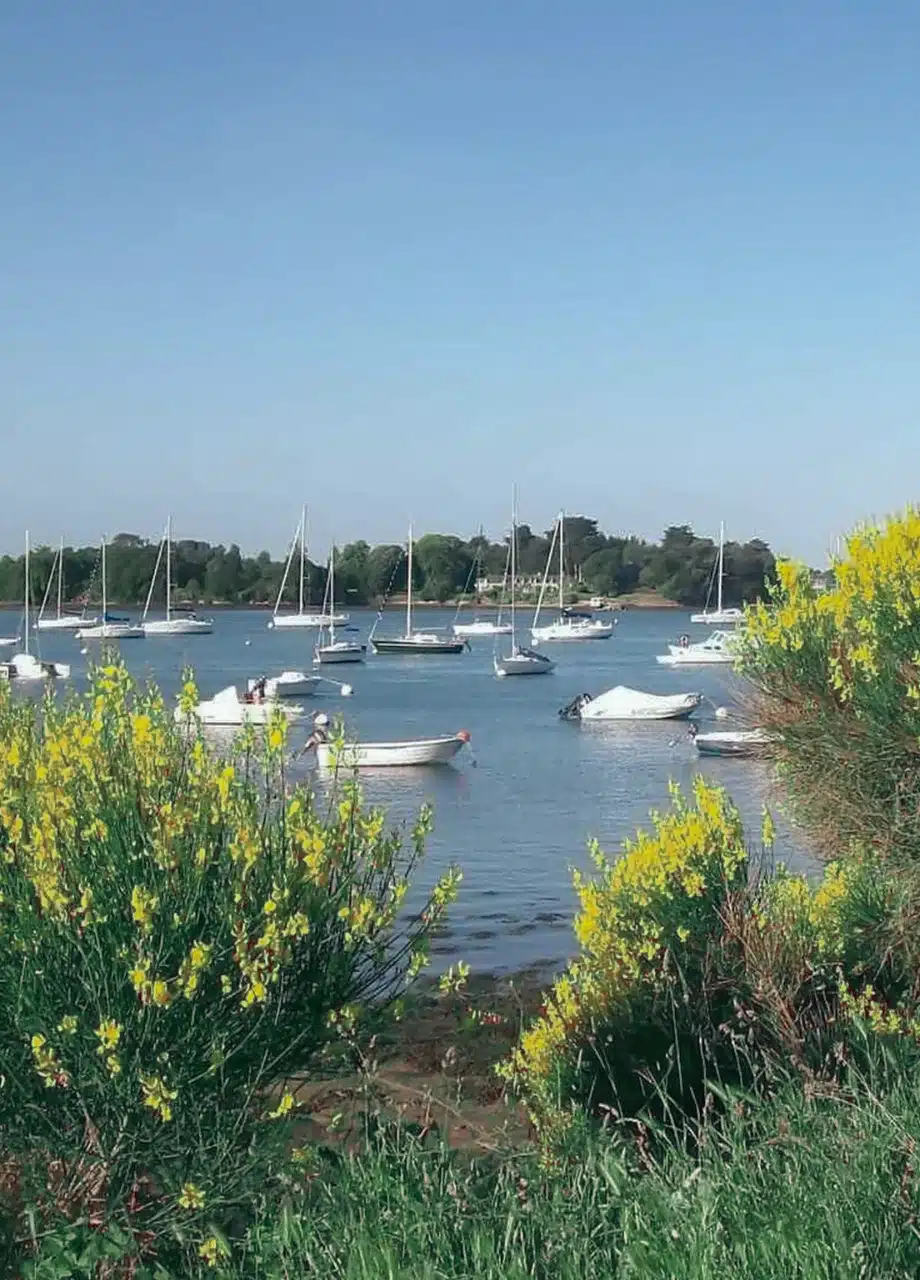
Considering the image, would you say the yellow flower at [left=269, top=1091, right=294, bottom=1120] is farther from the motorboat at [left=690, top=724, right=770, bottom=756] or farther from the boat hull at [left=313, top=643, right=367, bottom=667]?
the boat hull at [left=313, top=643, right=367, bottom=667]

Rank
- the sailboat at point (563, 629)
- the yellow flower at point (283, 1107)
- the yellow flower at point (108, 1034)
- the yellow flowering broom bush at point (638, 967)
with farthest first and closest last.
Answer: the sailboat at point (563, 629)
the yellow flowering broom bush at point (638, 967)
the yellow flower at point (283, 1107)
the yellow flower at point (108, 1034)

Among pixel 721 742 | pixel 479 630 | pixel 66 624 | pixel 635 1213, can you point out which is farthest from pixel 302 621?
pixel 635 1213

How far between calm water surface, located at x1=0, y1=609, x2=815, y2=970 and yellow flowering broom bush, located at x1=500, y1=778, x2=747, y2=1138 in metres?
1.00

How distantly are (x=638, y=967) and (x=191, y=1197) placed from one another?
3.65 m

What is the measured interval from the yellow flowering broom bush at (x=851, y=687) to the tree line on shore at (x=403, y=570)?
101 meters

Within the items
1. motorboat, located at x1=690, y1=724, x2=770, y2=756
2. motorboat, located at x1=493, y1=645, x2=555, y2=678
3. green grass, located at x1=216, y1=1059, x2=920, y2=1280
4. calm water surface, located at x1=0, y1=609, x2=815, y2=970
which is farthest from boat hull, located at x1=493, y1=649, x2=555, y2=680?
green grass, located at x1=216, y1=1059, x2=920, y2=1280

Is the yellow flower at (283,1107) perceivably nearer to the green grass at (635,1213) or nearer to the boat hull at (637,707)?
→ the green grass at (635,1213)

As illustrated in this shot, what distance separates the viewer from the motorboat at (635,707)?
55781 millimetres

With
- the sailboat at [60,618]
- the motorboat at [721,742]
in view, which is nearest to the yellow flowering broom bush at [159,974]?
the motorboat at [721,742]

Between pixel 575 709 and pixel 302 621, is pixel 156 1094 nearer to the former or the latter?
pixel 575 709

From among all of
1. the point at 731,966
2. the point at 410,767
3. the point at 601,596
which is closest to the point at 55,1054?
the point at 731,966

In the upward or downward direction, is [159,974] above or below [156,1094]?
above

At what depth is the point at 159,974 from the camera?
493cm

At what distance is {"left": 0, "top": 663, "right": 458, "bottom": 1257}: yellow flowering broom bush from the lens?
16.2 feet
